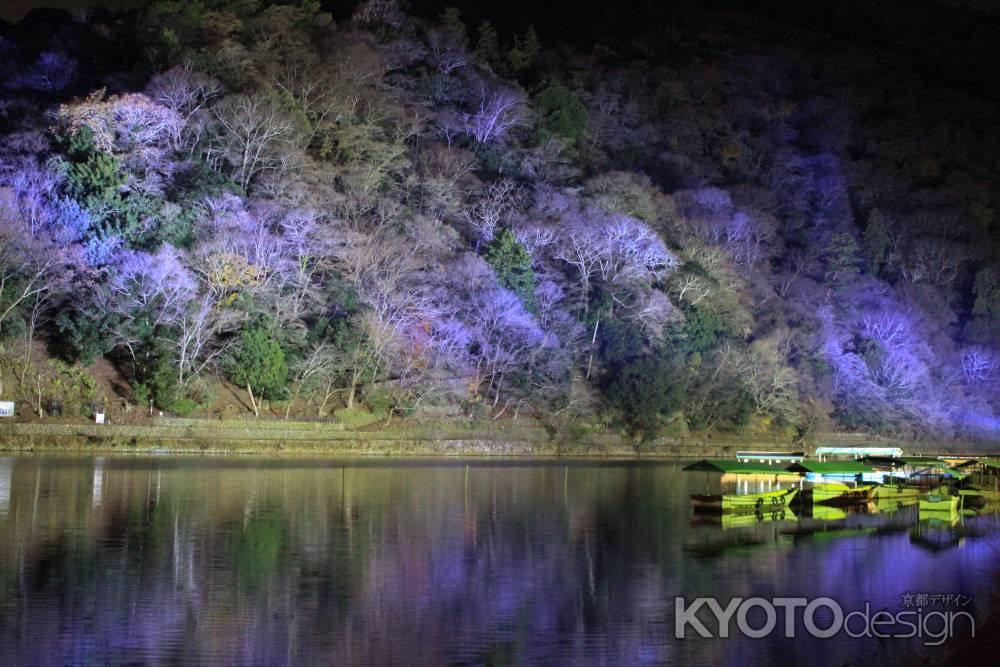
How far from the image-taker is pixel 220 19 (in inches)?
2682

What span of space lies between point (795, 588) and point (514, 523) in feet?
31.4

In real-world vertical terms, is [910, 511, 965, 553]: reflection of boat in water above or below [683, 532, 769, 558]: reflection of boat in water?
below

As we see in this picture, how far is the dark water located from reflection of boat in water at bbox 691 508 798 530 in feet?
1.63

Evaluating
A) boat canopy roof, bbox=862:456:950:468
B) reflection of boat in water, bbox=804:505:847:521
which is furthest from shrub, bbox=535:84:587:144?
reflection of boat in water, bbox=804:505:847:521

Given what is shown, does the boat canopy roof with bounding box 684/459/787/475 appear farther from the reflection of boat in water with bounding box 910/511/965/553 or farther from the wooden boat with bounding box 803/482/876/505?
the reflection of boat in water with bounding box 910/511/965/553

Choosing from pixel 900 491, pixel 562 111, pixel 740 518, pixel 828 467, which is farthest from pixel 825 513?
pixel 562 111

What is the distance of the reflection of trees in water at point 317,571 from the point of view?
16.2 m

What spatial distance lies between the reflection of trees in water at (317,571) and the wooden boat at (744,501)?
1.32 m

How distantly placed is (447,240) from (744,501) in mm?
32927

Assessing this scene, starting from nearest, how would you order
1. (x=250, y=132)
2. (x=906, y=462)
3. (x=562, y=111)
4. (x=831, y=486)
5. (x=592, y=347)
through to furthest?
(x=831, y=486)
(x=906, y=462)
(x=250, y=132)
(x=592, y=347)
(x=562, y=111)

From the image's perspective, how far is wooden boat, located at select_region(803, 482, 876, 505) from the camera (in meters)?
39.4

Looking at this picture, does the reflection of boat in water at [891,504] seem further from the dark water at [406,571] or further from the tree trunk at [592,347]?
the tree trunk at [592,347]

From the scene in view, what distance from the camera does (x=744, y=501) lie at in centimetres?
3503

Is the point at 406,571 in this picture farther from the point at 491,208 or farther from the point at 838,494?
the point at 491,208
